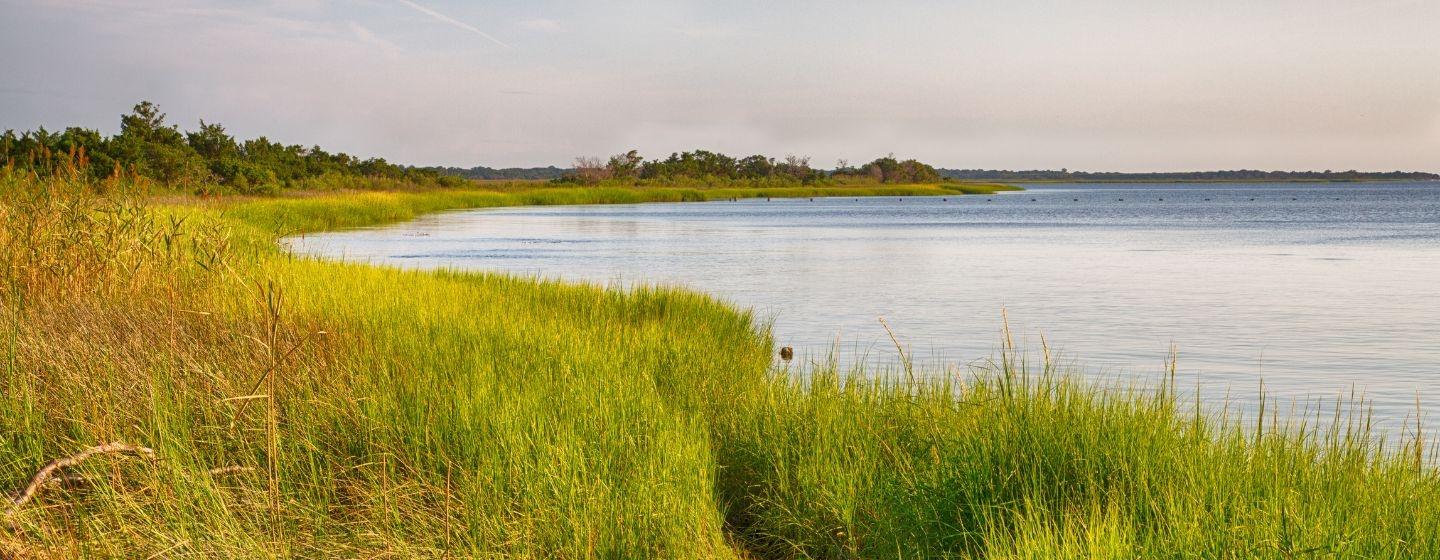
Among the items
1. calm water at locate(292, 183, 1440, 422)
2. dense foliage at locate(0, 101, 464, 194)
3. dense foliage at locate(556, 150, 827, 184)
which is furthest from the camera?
dense foliage at locate(556, 150, 827, 184)

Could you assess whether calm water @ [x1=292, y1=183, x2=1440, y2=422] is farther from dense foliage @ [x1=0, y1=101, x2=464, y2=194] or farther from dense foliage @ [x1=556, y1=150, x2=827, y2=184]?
dense foliage @ [x1=556, y1=150, x2=827, y2=184]

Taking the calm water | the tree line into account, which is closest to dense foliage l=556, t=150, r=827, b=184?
the tree line

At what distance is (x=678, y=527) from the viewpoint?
4.59 m

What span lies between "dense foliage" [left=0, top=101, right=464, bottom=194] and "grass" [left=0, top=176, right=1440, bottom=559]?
2508cm

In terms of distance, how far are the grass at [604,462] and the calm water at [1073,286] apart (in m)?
1.02

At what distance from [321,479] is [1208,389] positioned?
802 cm

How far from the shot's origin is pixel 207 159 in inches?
2130

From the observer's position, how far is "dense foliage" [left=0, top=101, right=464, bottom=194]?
42625mm

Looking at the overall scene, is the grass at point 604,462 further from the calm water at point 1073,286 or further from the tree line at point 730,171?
the tree line at point 730,171

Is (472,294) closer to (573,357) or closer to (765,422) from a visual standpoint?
(573,357)

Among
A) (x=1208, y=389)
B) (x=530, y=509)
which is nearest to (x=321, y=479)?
(x=530, y=509)

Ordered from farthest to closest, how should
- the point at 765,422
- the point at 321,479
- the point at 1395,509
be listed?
the point at 765,422 < the point at 321,479 < the point at 1395,509

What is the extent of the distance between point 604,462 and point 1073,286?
16.3 metres

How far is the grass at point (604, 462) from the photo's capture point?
4.13 meters
